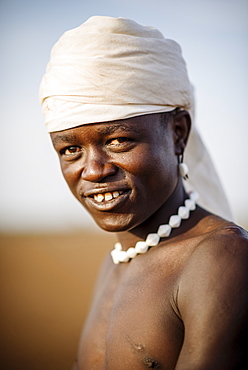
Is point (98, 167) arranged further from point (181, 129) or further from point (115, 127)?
point (181, 129)

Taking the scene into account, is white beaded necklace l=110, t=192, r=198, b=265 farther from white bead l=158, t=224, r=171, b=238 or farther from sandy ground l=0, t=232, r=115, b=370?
sandy ground l=0, t=232, r=115, b=370

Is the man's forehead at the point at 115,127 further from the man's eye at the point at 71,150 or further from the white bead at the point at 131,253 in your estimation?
the white bead at the point at 131,253

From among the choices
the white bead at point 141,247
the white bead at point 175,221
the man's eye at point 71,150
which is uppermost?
the man's eye at point 71,150

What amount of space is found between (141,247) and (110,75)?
0.94 metres

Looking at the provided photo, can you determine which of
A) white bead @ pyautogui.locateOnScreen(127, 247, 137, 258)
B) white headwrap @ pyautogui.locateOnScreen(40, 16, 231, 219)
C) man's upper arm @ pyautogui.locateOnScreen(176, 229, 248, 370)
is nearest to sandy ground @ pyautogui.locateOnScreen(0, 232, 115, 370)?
white bead @ pyautogui.locateOnScreen(127, 247, 137, 258)

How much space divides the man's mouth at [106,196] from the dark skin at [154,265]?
0.02m

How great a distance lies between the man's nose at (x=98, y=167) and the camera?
2.47m

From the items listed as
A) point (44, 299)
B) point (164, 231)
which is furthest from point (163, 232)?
point (44, 299)

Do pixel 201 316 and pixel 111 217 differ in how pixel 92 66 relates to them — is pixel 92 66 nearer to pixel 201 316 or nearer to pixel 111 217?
pixel 111 217

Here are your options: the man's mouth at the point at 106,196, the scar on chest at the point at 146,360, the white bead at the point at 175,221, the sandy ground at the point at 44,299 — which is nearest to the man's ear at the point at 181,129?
the white bead at the point at 175,221

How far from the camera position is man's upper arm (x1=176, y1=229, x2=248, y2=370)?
1.93m

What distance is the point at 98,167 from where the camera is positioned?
2479mm

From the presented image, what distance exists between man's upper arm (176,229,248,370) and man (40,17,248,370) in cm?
1

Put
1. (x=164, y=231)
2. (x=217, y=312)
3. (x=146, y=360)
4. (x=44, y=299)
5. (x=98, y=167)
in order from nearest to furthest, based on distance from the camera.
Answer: (x=217, y=312) < (x=146, y=360) < (x=98, y=167) < (x=164, y=231) < (x=44, y=299)
